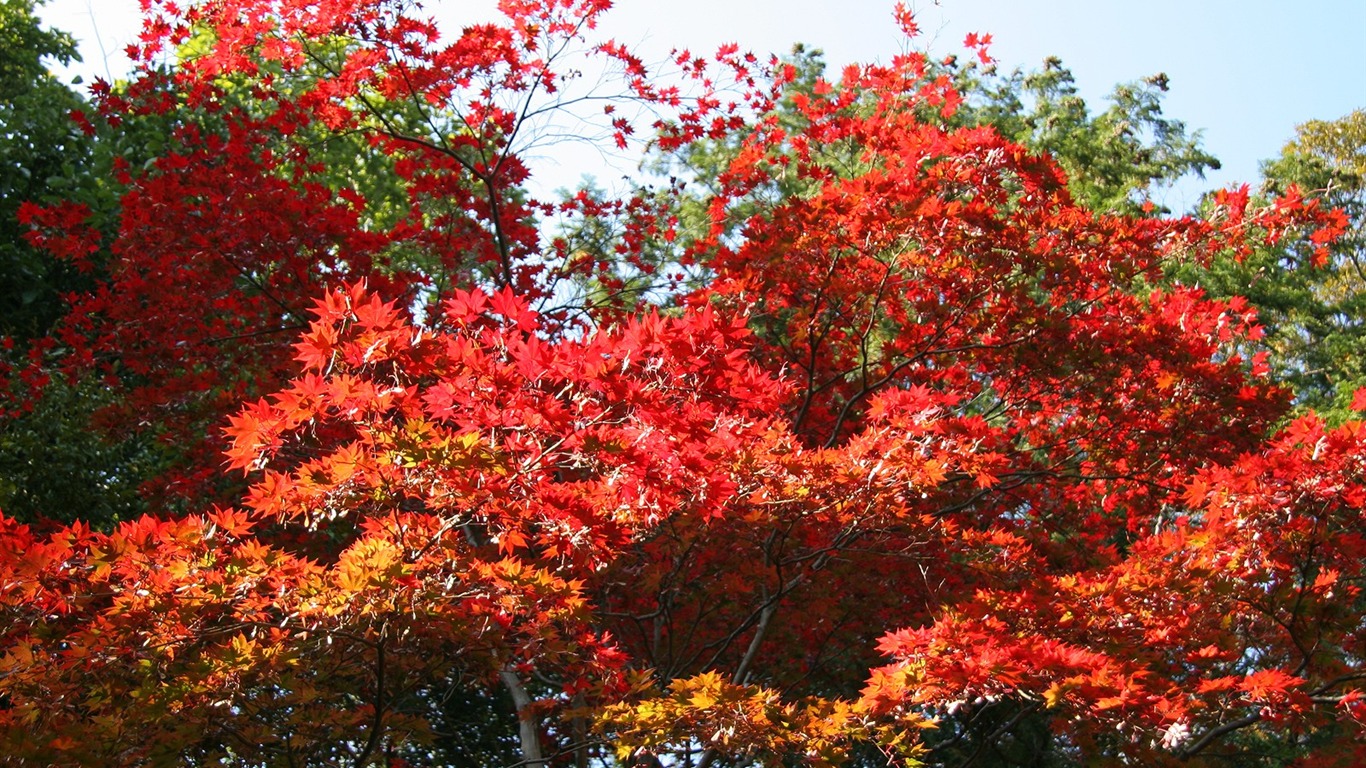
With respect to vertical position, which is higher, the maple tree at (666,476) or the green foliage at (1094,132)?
the green foliage at (1094,132)

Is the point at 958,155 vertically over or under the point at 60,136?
under

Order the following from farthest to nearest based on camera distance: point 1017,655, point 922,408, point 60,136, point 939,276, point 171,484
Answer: point 60,136, point 939,276, point 171,484, point 922,408, point 1017,655

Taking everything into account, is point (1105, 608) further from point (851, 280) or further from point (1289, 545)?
point (851, 280)

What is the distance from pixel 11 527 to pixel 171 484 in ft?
8.13

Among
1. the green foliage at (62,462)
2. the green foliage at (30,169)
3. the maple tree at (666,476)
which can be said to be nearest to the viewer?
the maple tree at (666,476)

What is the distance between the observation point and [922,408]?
6.34 metres

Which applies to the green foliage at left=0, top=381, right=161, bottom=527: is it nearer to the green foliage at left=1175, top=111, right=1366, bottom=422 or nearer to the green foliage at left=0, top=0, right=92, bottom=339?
the green foliage at left=0, top=0, right=92, bottom=339

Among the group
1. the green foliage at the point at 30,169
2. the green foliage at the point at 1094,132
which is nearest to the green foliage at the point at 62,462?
the green foliage at the point at 30,169

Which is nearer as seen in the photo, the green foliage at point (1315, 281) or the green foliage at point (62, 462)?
the green foliage at point (62, 462)

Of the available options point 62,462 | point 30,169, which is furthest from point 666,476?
point 30,169

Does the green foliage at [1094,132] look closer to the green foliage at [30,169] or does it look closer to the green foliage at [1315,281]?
the green foliage at [1315,281]

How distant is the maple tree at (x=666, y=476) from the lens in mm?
4145

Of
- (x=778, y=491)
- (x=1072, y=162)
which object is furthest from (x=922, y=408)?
(x=1072, y=162)

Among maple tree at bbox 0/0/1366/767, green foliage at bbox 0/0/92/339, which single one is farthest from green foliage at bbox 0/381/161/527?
green foliage at bbox 0/0/92/339
